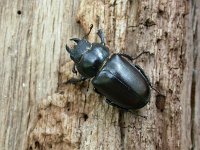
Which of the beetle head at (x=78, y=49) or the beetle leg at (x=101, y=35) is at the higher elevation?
the beetle leg at (x=101, y=35)

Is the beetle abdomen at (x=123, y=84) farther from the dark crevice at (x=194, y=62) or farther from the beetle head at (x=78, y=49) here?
the dark crevice at (x=194, y=62)

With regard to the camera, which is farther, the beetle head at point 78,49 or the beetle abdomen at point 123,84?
the beetle head at point 78,49

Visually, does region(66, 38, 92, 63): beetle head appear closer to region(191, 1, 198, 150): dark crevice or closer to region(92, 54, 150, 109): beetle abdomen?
region(92, 54, 150, 109): beetle abdomen

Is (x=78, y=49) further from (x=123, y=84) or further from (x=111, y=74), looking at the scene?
(x=123, y=84)

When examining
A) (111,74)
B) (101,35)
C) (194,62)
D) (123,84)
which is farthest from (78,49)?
(194,62)

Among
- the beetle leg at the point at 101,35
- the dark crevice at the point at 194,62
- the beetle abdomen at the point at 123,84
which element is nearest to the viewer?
the beetle abdomen at the point at 123,84

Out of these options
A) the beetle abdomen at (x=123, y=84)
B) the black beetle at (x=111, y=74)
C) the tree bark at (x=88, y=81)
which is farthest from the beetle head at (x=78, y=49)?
the beetle abdomen at (x=123, y=84)

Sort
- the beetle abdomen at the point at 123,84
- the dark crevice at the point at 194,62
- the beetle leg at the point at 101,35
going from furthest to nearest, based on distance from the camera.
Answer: the dark crevice at the point at 194,62, the beetle leg at the point at 101,35, the beetle abdomen at the point at 123,84

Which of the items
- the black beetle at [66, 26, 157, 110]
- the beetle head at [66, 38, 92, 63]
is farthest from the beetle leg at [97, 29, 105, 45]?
the beetle head at [66, 38, 92, 63]
